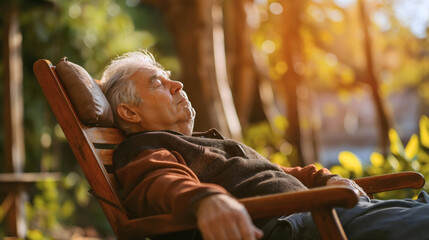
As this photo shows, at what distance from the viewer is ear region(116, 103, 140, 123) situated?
261 cm

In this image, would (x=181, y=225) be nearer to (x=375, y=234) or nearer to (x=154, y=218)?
(x=154, y=218)

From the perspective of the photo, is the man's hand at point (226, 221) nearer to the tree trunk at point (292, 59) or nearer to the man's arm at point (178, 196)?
the man's arm at point (178, 196)

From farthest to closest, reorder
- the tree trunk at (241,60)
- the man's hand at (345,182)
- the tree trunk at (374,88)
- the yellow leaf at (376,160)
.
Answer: the tree trunk at (241,60), the tree trunk at (374,88), the yellow leaf at (376,160), the man's hand at (345,182)

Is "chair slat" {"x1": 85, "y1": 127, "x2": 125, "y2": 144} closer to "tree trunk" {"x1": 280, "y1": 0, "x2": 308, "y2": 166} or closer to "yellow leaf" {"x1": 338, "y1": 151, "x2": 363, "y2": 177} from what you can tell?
"yellow leaf" {"x1": 338, "y1": 151, "x2": 363, "y2": 177}

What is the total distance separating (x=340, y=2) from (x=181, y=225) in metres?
10.9

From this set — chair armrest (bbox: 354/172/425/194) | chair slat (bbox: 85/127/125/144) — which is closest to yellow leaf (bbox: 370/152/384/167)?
chair armrest (bbox: 354/172/425/194)

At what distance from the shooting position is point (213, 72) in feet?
19.8

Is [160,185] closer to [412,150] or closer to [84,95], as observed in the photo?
[84,95]

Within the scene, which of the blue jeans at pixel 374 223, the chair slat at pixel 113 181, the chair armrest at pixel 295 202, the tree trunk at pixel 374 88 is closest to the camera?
the chair armrest at pixel 295 202

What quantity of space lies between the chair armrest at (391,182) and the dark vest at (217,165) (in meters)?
0.40

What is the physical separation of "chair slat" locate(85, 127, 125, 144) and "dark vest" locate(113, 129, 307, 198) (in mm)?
134

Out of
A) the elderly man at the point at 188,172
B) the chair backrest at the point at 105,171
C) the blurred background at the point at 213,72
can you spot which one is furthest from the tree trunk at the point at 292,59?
the chair backrest at the point at 105,171


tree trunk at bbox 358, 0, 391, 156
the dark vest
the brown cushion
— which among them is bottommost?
tree trunk at bbox 358, 0, 391, 156

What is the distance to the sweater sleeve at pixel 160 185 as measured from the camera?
5.70ft
